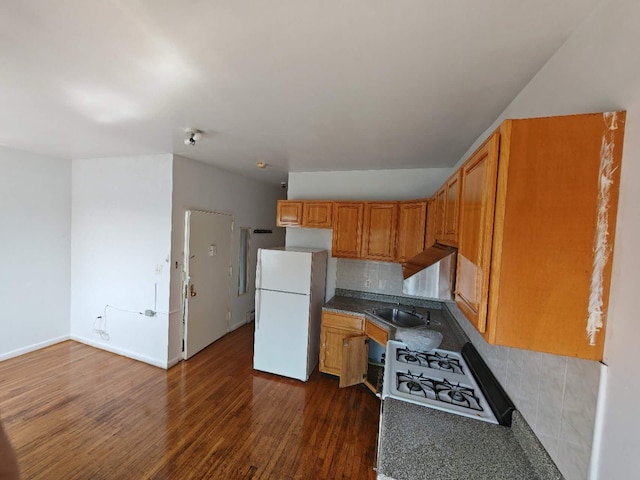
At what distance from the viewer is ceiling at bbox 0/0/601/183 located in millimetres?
946

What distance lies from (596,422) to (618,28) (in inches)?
45.5

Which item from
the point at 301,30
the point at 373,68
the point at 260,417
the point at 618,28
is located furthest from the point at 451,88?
the point at 260,417

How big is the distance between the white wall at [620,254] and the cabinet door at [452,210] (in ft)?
1.68

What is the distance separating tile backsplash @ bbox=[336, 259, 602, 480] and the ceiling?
4.03ft

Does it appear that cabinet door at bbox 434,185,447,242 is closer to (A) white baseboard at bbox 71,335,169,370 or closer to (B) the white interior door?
(B) the white interior door

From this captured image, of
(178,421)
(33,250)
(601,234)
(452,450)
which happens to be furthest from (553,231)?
(33,250)

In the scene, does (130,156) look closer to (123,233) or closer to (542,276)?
(123,233)

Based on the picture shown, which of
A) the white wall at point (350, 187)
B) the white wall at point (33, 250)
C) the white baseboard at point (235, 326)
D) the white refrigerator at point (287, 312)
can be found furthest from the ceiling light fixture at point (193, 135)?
the white baseboard at point (235, 326)

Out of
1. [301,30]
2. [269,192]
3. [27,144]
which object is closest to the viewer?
[301,30]

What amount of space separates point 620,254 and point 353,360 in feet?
8.37

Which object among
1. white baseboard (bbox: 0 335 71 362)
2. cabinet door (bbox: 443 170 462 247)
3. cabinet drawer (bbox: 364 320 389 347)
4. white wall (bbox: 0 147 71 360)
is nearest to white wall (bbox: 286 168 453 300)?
cabinet drawer (bbox: 364 320 389 347)

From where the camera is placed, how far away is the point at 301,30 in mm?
1028

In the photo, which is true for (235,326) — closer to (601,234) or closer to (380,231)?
(380,231)

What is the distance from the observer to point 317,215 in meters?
3.31
